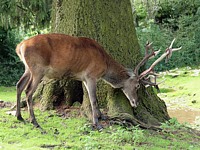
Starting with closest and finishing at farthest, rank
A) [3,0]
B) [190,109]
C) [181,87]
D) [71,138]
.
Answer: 1. [71,138]
2. [190,109]
3. [3,0]
4. [181,87]

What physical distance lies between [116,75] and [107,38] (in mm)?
645

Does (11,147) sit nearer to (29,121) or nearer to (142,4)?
(29,121)

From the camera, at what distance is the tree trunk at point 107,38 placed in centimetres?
670

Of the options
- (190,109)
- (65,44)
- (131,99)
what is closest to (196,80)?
(190,109)

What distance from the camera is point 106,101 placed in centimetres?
665

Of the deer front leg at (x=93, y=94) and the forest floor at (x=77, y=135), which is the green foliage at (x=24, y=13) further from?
the deer front leg at (x=93, y=94)

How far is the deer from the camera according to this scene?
5.88 metres

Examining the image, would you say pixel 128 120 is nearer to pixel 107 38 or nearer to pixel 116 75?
pixel 116 75

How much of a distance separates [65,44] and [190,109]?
6063 millimetres

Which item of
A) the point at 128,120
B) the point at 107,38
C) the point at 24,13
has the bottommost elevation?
the point at 128,120

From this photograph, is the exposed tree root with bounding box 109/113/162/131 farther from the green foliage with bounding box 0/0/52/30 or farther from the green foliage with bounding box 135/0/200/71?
the green foliage with bounding box 135/0/200/71

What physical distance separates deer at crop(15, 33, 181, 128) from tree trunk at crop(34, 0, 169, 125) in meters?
0.24

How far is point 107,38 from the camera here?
22.5 ft

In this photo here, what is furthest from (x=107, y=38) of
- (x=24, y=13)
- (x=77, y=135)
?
(x=24, y=13)
